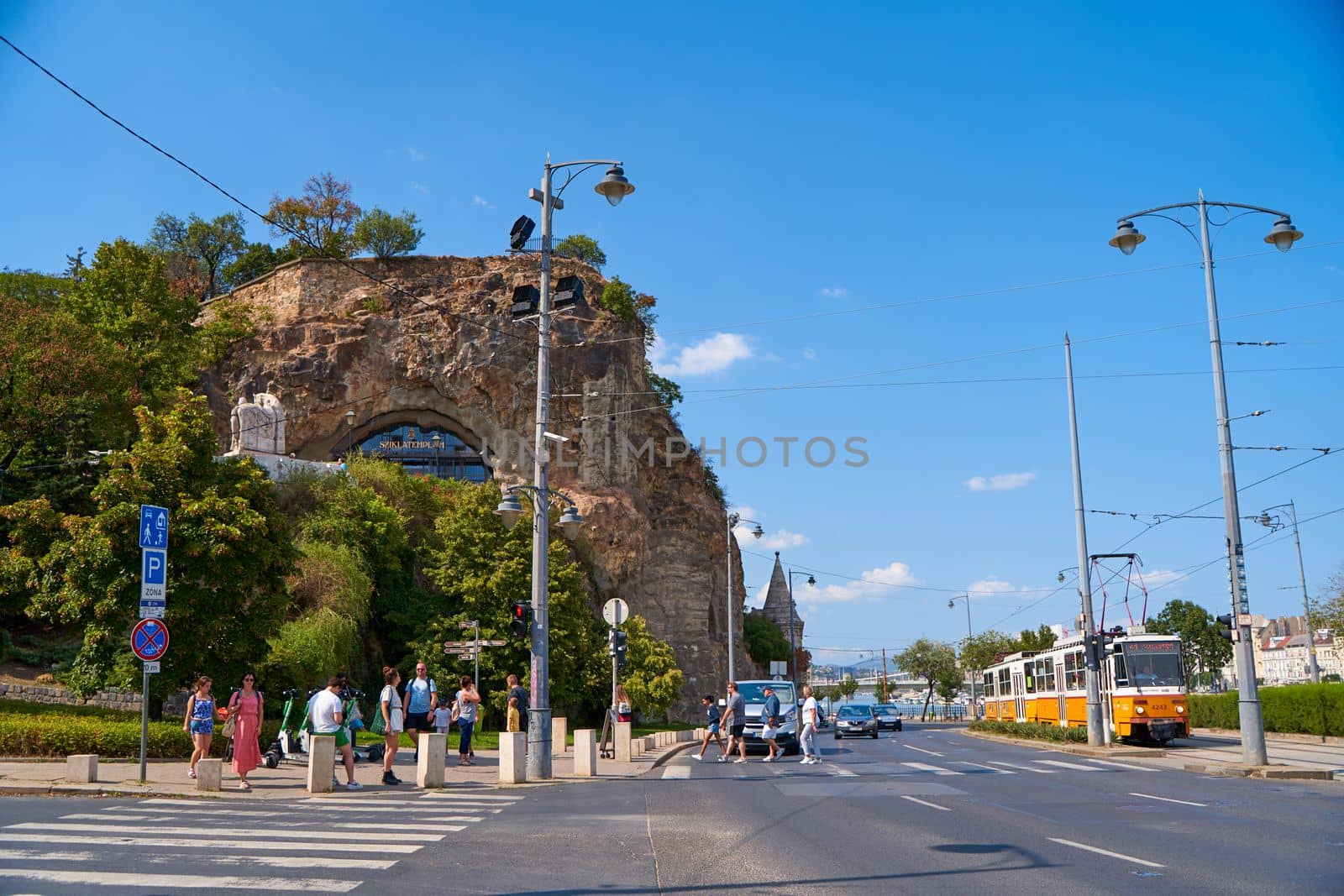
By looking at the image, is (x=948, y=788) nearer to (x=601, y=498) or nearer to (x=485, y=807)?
(x=485, y=807)

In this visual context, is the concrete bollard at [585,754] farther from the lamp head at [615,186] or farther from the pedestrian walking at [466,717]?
the lamp head at [615,186]

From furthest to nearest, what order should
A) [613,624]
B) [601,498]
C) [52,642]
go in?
[601,498]
[52,642]
[613,624]

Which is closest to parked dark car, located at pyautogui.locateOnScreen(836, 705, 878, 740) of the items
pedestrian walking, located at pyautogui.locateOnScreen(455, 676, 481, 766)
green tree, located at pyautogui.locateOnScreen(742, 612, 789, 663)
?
pedestrian walking, located at pyautogui.locateOnScreen(455, 676, 481, 766)

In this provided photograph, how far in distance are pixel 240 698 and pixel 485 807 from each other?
16.8 ft

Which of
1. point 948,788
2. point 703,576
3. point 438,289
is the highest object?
point 438,289

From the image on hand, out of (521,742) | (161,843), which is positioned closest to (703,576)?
(521,742)

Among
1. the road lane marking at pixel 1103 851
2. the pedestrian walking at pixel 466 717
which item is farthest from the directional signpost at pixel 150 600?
the road lane marking at pixel 1103 851

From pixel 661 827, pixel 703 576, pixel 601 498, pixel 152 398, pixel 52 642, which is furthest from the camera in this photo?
pixel 703 576

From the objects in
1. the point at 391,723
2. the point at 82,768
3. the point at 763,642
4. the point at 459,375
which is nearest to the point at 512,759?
the point at 391,723

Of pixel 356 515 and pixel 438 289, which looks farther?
pixel 438 289

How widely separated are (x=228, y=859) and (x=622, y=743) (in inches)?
596

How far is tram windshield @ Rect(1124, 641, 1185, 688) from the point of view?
29312 millimetres

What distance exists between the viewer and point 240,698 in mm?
16734

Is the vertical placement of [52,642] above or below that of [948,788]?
above
